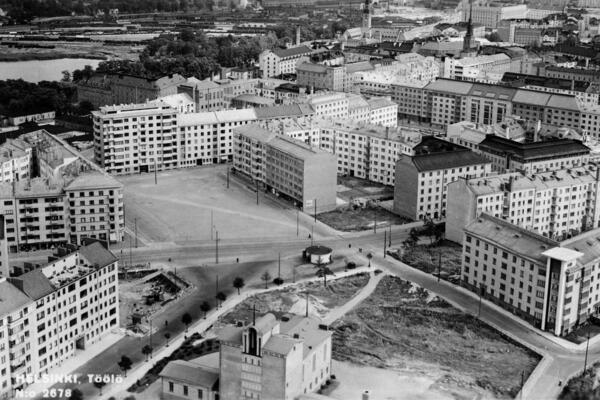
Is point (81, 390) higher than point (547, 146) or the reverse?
the reverse

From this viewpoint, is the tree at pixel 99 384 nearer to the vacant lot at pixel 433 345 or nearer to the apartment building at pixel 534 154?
the vacant lot at pixel 433 345

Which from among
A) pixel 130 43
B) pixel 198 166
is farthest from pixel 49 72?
pixel 198 166

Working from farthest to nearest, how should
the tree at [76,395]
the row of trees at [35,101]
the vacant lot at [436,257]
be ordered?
the row of trees at [35,101] < the vacant lot at [436,257] < the tree at [76,395]

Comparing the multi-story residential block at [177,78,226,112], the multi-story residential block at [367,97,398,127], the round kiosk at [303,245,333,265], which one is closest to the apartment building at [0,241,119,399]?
the round kiosk at [303,245,333,265]

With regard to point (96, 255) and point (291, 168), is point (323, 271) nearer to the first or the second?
point (96, 255)

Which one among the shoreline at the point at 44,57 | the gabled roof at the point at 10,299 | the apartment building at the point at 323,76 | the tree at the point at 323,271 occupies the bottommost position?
the tree at the point at 323,271

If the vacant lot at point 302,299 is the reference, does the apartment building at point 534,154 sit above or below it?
above

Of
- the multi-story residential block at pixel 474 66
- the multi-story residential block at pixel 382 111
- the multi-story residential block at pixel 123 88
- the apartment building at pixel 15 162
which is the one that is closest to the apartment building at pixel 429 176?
the multi-story residential block at pixel 382 111

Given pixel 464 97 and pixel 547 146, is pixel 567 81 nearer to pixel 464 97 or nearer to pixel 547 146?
pixel 464 97
